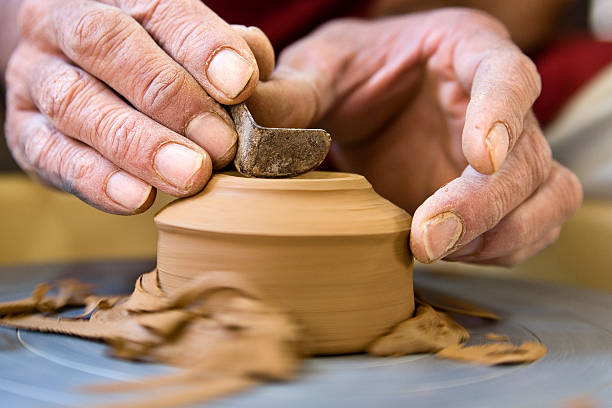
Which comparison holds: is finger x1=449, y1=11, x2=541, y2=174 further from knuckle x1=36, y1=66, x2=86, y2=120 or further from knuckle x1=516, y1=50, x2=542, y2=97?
knuckle x1=36, y1=66, x2=86, y2=120

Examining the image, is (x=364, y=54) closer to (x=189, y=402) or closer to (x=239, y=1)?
(x=239, y=1)

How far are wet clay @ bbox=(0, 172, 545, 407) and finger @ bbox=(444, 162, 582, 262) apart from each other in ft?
0.78

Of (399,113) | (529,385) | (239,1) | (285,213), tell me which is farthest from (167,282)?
(239,1)

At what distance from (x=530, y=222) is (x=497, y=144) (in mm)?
264

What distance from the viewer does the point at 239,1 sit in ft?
5.50

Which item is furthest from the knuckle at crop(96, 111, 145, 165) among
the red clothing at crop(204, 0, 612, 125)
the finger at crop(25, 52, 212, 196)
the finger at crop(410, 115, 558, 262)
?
the red clothing at crop(204, 0, 612, 125)

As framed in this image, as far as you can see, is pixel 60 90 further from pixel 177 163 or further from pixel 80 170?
pixel 177 163

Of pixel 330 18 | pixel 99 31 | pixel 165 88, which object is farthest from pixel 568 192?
pixel 330 18

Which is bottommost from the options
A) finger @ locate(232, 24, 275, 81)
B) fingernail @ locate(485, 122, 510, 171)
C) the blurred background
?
the blurred background

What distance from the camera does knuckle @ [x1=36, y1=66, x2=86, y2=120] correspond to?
0.92m

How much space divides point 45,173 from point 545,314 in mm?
812

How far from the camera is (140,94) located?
34.2 inches

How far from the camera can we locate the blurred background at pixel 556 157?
1515 millimetres

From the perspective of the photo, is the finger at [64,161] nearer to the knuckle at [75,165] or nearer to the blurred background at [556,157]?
the knuckle at [75,165]
